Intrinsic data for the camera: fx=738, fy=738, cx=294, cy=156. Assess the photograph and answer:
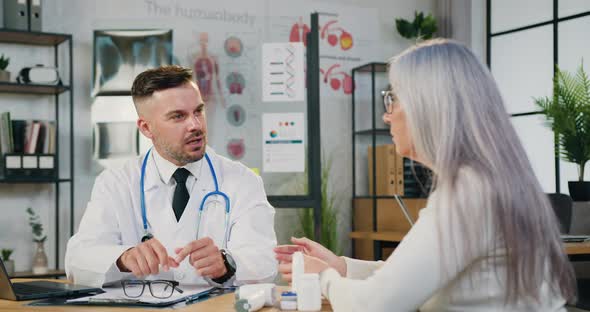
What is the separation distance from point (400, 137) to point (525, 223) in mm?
307

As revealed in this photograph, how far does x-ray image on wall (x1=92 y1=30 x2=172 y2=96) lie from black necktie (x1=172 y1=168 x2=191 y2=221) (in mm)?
2780

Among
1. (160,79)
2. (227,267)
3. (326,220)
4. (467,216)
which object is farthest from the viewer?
(326,220)

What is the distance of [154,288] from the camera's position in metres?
1.97

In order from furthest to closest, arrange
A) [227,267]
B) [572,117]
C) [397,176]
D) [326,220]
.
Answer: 1. [397,176]
2. [326,220]
3. [572,117]
4. [227,267]

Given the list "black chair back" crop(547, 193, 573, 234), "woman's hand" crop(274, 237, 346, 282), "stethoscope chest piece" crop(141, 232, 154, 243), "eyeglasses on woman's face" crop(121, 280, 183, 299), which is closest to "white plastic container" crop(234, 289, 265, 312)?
"woman's hand" crop(274, 237, 346, 282)

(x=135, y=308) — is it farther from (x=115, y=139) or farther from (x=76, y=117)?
(x=76, y=117)

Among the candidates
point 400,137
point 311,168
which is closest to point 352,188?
point 311,168

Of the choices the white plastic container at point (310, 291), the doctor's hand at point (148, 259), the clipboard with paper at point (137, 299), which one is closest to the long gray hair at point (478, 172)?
the white plastic container at point (310, 291)

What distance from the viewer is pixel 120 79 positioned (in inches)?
203

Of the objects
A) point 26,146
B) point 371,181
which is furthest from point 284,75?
point 26,146

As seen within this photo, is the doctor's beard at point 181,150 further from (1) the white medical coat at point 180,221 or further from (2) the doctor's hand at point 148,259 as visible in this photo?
(2) the doctor's hand at point 148,259

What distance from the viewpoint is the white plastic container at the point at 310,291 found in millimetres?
1674

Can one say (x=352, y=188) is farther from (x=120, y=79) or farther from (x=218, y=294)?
(x=218, y=294)

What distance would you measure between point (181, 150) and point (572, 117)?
3.17 meters
